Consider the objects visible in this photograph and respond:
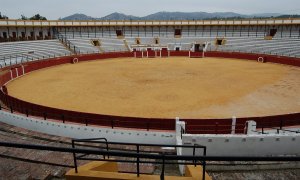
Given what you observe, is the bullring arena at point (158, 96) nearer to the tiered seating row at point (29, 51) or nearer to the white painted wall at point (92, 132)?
the white painted wall at point (92, 132)

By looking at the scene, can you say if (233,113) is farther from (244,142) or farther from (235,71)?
(235,71)

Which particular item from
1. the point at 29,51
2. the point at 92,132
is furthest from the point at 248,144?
the point at 29,51

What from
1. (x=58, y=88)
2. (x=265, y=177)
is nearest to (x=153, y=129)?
(x=265, y=177)

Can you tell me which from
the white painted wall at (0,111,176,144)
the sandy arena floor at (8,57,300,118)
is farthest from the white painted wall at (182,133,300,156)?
the sandy arena floor at (8,57,300,118)

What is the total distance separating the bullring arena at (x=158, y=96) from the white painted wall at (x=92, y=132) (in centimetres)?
5

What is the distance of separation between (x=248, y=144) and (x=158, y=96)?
1061 centimetres

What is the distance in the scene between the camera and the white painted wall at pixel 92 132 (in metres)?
11.6

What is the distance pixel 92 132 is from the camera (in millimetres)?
12203

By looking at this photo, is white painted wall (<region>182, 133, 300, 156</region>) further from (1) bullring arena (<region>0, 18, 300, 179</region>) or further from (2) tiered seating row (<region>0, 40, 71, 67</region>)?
(2) tiered seating row (<region>0, 40, 71, 67</region>)

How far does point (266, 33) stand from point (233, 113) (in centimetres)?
4747

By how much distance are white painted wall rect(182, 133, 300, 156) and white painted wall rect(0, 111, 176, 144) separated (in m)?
1.85

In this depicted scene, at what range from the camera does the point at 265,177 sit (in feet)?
20.4

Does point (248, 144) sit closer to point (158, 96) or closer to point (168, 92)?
point (158, 96)

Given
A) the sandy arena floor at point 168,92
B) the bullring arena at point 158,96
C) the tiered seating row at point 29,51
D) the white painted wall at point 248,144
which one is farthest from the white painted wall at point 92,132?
the tiered seating row at point 29,51
